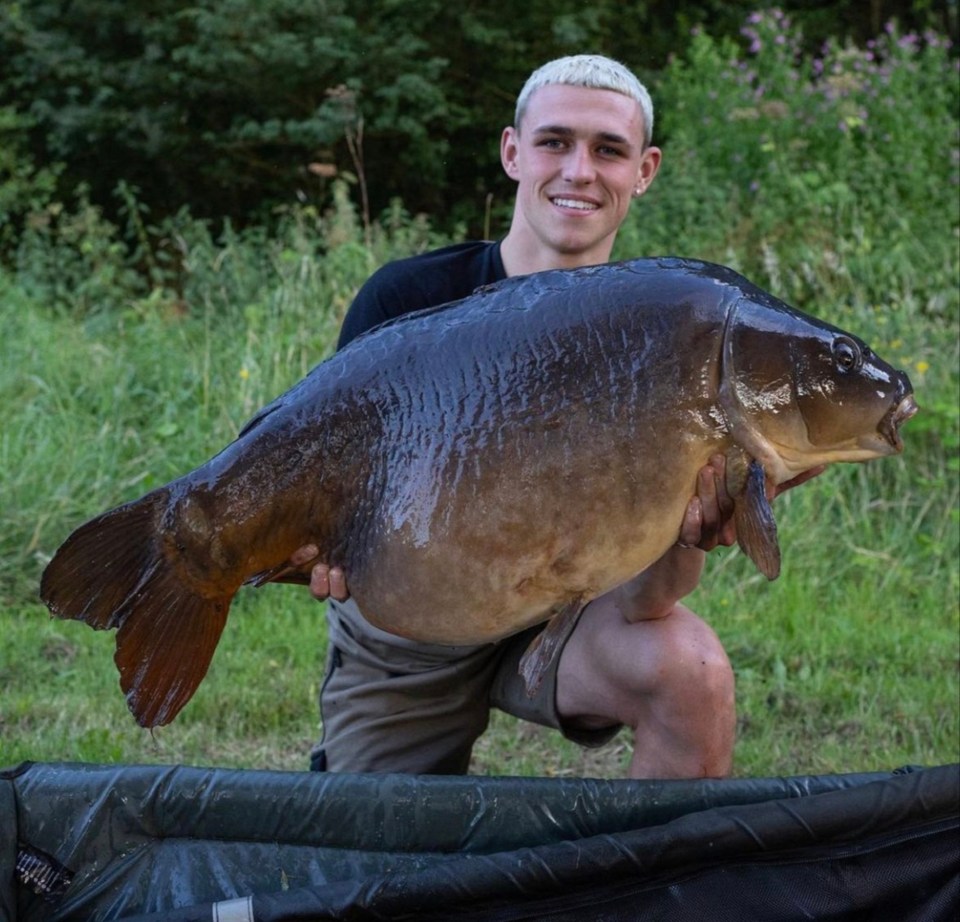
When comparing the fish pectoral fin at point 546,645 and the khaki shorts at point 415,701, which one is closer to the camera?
the fish pectoral fin at point 546,645

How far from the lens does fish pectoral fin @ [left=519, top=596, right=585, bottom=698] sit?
1586 millimetres

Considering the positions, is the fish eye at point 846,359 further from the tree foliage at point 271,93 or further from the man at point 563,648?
the tree foliage at point 271,93

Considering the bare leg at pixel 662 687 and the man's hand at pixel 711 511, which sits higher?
the man's hand at pixel 711 511

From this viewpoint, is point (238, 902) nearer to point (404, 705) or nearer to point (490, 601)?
point (490, 601)

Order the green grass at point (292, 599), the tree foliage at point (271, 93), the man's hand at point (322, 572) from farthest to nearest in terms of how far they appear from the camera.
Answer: the tree foliage at point (271, 93) → the green grass at point (292, 599) → the man's hand at point (322, 572)

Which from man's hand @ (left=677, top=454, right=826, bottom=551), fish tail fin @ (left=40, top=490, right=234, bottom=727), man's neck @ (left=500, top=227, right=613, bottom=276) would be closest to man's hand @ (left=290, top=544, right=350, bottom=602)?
fish tail fin @ (left=40, top=490, right=234, bottom=727)

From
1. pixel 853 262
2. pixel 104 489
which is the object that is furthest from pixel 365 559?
pixel 853 262

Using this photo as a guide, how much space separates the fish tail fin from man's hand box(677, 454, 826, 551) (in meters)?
0.58

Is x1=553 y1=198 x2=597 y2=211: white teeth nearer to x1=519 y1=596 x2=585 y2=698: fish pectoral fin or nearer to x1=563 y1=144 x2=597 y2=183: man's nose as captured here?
x1=563 y1=144 x2=597 y2=183: man's nose

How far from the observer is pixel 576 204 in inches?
88.7

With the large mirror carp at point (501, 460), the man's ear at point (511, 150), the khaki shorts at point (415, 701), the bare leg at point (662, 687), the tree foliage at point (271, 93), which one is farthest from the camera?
the tree foliage at point (271, 93)

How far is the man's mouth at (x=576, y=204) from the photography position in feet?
7.39

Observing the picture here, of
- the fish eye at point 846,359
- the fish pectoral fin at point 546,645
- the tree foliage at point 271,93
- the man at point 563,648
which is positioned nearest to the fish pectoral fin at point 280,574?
the fish pectoral fin at point 546,645

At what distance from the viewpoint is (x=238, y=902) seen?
1.60 meters
